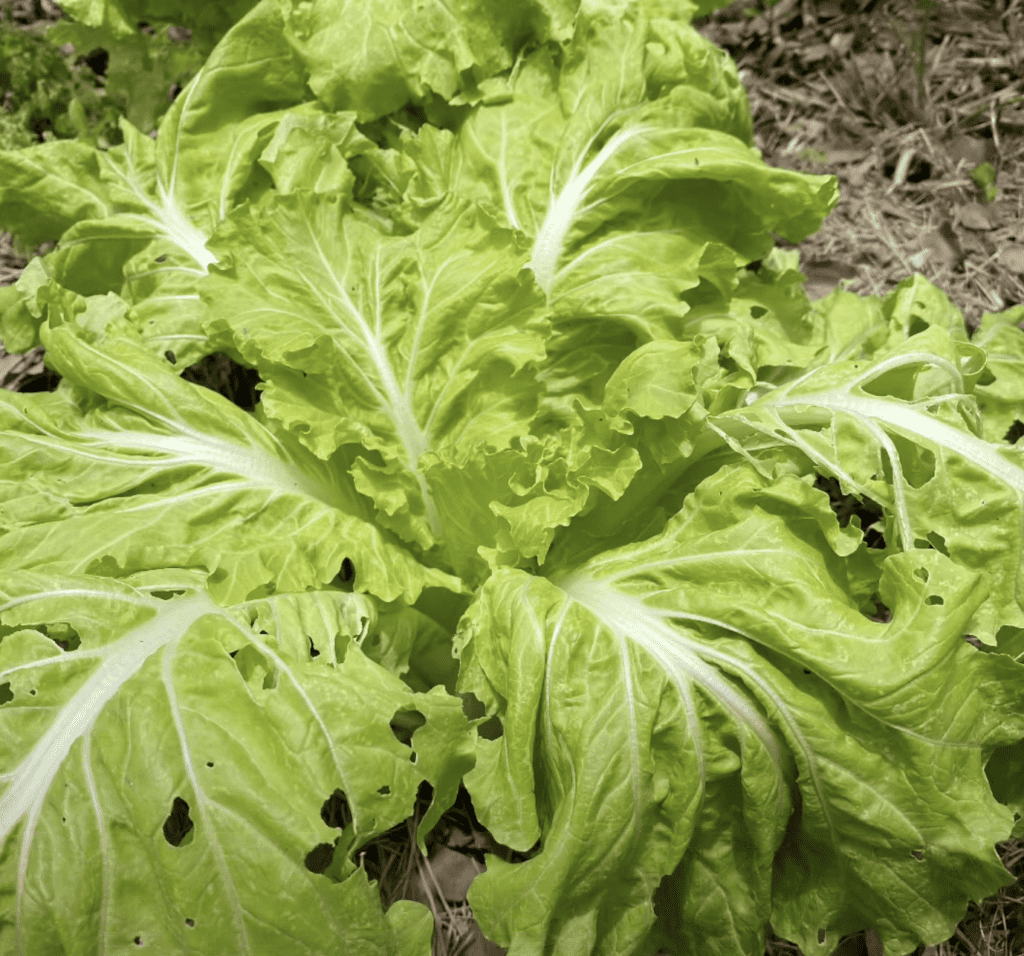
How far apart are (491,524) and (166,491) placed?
2.65 feet

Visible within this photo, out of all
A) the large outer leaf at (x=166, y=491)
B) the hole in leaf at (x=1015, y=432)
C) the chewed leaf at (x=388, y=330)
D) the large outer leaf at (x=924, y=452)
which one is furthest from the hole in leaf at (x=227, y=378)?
the hole in leaf at (x=1015, y=432)

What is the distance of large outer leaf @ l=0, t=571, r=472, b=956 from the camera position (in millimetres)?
1645

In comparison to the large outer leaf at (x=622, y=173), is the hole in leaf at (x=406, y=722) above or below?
below

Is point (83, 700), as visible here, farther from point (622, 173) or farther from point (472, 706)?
point (622, 173)

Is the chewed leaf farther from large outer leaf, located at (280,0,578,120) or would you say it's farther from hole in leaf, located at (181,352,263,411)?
hole in leaf, located at (181,352,263,411)

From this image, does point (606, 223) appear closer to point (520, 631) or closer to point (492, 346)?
point (492, 346)

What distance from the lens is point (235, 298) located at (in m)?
2.28

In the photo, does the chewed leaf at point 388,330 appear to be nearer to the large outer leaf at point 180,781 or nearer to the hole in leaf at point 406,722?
the hole in leaf at point 406,722

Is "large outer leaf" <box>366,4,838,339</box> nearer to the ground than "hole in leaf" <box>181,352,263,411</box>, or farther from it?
farther from it

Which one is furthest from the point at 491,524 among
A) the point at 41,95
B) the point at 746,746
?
the point at 41,95

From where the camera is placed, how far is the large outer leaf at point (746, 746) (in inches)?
71.4

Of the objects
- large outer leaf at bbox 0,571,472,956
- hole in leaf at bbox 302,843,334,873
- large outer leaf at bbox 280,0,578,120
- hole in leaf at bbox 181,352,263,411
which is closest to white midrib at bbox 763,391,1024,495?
large outer leaf at bbox 0,571,472,956

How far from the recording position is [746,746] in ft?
6.15

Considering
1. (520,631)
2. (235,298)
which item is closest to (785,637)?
(520,631)
